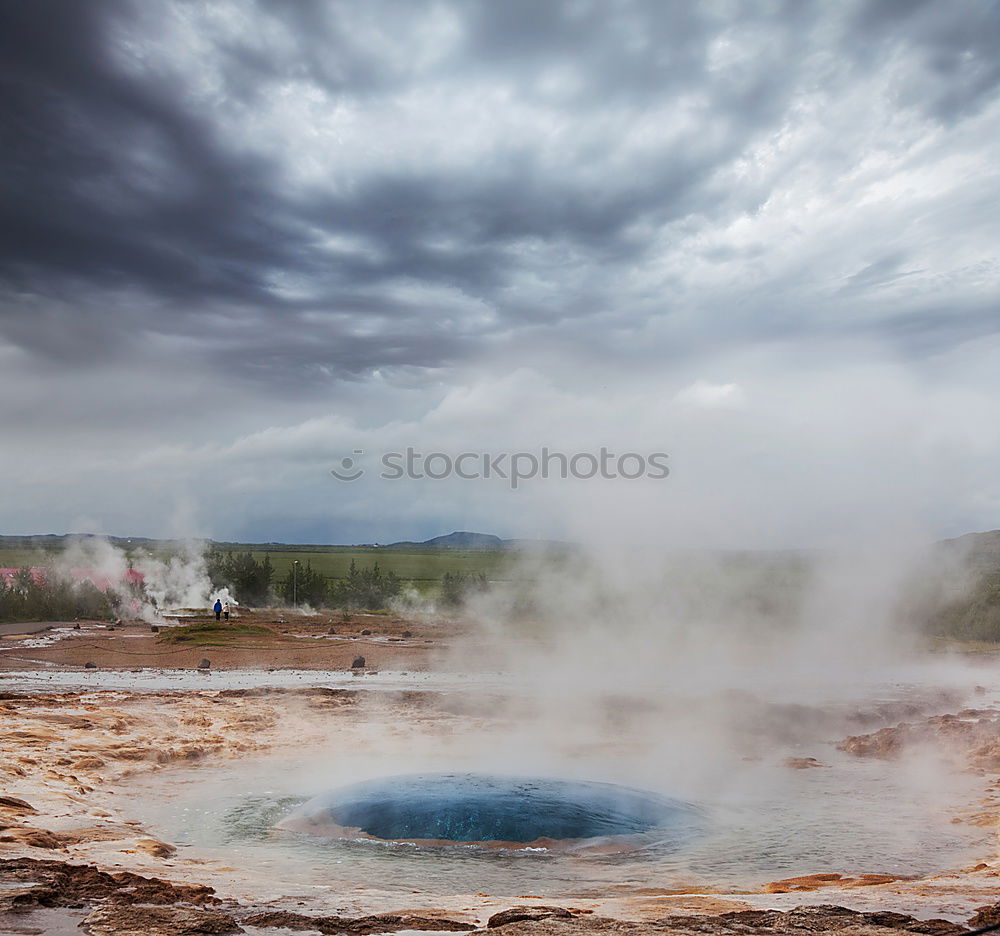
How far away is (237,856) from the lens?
892 cm

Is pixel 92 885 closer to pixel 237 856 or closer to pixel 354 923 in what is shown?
pixel 237 856

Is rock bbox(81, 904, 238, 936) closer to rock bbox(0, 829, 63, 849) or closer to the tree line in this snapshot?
rock bbox(0, 829, 63, 849)

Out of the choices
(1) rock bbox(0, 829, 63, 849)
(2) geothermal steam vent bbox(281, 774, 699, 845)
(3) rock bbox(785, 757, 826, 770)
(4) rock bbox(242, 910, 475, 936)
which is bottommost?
(3) rock bbox(785, 757, 826, 770)

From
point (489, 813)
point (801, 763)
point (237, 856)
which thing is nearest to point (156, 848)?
point (237, 856)

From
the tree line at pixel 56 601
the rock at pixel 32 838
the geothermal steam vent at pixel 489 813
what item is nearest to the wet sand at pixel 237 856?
the rock at pixel 32 838

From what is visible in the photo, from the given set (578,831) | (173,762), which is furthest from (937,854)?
(173,762)

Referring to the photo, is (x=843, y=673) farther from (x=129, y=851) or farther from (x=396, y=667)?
(x=129, y=851)

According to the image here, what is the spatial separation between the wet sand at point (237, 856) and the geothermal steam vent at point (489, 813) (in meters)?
2.03

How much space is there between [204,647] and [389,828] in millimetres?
27674

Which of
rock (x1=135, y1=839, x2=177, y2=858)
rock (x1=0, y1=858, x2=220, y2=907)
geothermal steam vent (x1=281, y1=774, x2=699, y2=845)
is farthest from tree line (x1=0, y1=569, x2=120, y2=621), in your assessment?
rock (x1=0, y1=858, x2=220, y2=907)

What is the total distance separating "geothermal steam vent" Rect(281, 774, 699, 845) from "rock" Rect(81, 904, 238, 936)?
12.6ft

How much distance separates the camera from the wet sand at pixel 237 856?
6.43 meters

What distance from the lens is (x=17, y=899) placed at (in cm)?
644

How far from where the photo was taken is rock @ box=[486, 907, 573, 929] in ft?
20.7
